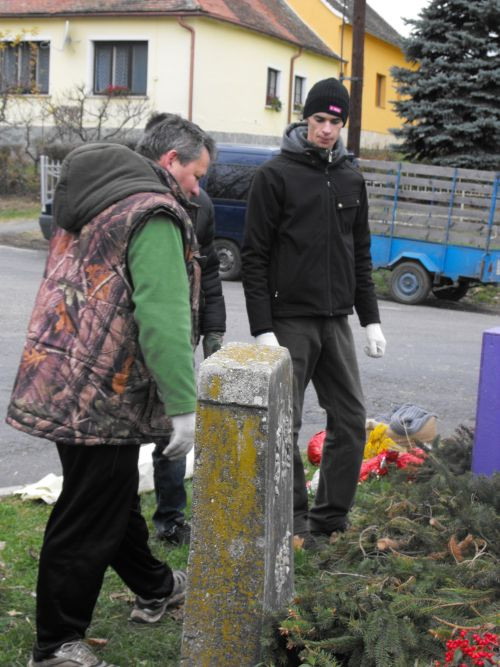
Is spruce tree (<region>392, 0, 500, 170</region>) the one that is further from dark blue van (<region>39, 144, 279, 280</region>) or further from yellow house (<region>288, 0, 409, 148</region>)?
yellow house (<region>288, 0, 409, 148</region>)

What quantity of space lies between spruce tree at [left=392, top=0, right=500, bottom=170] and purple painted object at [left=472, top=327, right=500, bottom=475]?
14.9m

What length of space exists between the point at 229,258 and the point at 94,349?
1195cm

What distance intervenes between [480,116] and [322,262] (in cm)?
1552

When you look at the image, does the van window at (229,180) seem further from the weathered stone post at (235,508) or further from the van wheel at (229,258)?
the weathered stone post at (235,508)

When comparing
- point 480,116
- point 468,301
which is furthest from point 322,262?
point 480,116

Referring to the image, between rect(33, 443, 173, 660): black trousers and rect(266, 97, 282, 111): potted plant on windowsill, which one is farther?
rect(266, 97, 282, 111): potted plant on windowsill

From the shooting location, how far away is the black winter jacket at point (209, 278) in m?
4.49

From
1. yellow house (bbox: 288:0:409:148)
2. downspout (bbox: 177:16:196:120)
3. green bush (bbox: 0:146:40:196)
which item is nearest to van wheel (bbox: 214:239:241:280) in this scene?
green bush (bbox: 0:146:40:196)

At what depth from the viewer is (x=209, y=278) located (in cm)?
460

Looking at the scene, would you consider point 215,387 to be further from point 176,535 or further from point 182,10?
point 182,10

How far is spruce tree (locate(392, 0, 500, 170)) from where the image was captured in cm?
1867

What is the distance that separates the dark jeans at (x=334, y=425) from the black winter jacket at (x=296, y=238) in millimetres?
115

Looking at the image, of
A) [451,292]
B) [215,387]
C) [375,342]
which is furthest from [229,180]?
[215,387]

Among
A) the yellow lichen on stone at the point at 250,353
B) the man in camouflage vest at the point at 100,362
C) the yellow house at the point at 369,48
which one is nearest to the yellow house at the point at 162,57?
the yellow house at the point at 369,48
